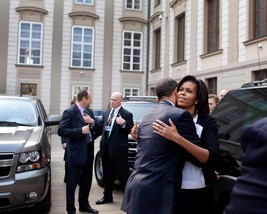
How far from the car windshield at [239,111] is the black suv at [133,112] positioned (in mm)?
3233

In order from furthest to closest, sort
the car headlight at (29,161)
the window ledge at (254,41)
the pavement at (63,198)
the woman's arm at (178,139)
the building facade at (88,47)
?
the building facade at (88,47), the window ledge at (254,41), the pavement at (63,198), the car headlight at (29,161), the woman's arm at (178,139)

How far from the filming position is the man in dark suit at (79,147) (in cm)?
508

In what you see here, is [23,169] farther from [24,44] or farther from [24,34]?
[24,34]

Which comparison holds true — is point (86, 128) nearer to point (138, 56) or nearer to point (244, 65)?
point (244, 65)

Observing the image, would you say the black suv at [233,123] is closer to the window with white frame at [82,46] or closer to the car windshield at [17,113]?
the car windshield at [17,113]

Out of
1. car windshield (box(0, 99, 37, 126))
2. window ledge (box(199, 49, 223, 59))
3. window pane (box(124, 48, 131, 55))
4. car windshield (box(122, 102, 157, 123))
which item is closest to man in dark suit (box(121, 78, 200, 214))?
car windshield (box(0, 99, 37, 126))

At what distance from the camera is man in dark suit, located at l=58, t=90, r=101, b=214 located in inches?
200

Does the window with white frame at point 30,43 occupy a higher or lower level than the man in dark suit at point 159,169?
higher

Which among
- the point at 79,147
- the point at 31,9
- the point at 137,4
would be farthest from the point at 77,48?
the point at 79,147

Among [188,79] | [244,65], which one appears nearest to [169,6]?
[244,65]

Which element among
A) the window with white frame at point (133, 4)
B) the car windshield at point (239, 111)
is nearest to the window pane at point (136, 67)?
the window with white frame at point (133, 4)

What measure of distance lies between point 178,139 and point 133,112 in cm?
564

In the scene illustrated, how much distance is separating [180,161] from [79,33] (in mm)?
23107

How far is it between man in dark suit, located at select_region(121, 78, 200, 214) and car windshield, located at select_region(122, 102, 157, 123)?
17.5 ft
